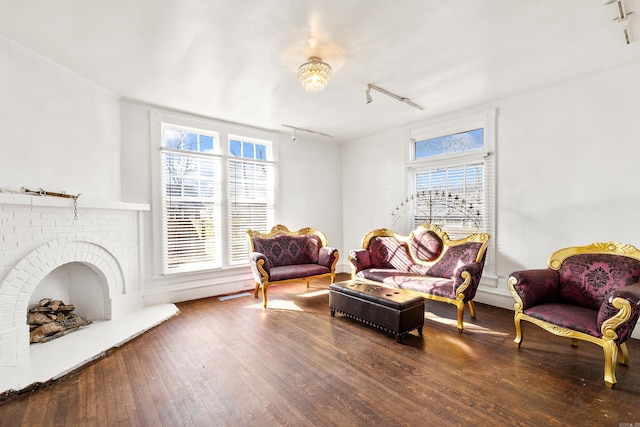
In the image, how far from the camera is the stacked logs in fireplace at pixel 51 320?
295 cm

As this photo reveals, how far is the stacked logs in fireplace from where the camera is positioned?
9.69 ft

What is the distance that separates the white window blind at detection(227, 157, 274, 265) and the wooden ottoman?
211 centimetres

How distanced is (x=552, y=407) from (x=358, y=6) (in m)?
3.17

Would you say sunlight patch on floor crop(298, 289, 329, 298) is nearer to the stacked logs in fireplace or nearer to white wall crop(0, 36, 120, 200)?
the stacked logs in fireplace

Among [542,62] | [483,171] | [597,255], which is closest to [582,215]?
[597,255]

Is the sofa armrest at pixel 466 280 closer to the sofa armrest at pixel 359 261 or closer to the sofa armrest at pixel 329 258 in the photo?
the sofa armrest at pixel 359 261

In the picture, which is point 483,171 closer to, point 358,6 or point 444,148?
point 444,148

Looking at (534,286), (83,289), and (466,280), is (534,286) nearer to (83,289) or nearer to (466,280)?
(466,280)

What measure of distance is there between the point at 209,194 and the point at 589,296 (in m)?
4.98

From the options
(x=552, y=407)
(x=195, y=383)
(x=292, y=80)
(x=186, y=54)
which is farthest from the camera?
(x=292, y=80)

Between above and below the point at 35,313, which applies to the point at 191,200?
above

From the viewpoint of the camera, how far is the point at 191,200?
4605 mm

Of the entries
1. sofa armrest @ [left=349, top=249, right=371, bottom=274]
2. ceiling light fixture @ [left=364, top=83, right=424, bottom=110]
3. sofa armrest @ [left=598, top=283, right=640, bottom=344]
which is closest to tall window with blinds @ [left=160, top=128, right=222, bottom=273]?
sofa armrest @ [left=349, top=249, right=371, bottom=274]

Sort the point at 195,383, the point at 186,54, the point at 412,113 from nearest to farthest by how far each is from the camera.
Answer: the point at 195,383, the point at 186,54, the point at 412,113
